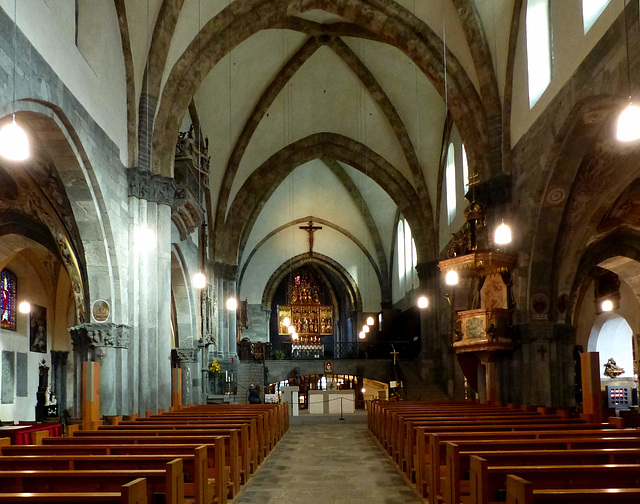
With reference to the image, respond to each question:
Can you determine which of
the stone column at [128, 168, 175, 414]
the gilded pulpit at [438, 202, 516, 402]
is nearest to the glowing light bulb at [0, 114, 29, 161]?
the stone column at [128, 168, 175, 414]

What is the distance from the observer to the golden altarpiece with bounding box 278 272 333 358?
43.2 m

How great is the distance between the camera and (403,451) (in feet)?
35.5

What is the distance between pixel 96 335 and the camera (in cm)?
1414

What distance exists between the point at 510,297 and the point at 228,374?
14856 millimetres

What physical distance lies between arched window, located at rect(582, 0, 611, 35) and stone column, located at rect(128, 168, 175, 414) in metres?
9.87

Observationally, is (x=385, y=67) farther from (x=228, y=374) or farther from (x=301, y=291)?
(x=301, y=291)

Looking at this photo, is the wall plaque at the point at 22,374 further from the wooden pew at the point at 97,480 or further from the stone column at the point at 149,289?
the wooden pew at the point at 97,480

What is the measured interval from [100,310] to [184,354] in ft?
29.6

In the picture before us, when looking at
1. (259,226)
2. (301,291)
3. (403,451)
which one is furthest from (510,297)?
(301,291)

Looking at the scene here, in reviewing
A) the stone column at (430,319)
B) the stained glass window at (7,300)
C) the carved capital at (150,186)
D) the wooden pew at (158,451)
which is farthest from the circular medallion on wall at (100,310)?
the stone column at (430,319)

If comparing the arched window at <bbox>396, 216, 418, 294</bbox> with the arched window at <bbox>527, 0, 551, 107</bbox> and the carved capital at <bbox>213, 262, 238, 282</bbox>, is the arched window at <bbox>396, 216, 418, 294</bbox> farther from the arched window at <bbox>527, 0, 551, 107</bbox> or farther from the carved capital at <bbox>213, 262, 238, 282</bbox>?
the arched window at <bbox>527, 0, 551, 107</bbox>

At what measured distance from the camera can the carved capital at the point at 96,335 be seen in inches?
556

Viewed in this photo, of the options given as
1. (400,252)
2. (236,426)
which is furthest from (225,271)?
(236,426)

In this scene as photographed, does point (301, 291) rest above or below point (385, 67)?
below
